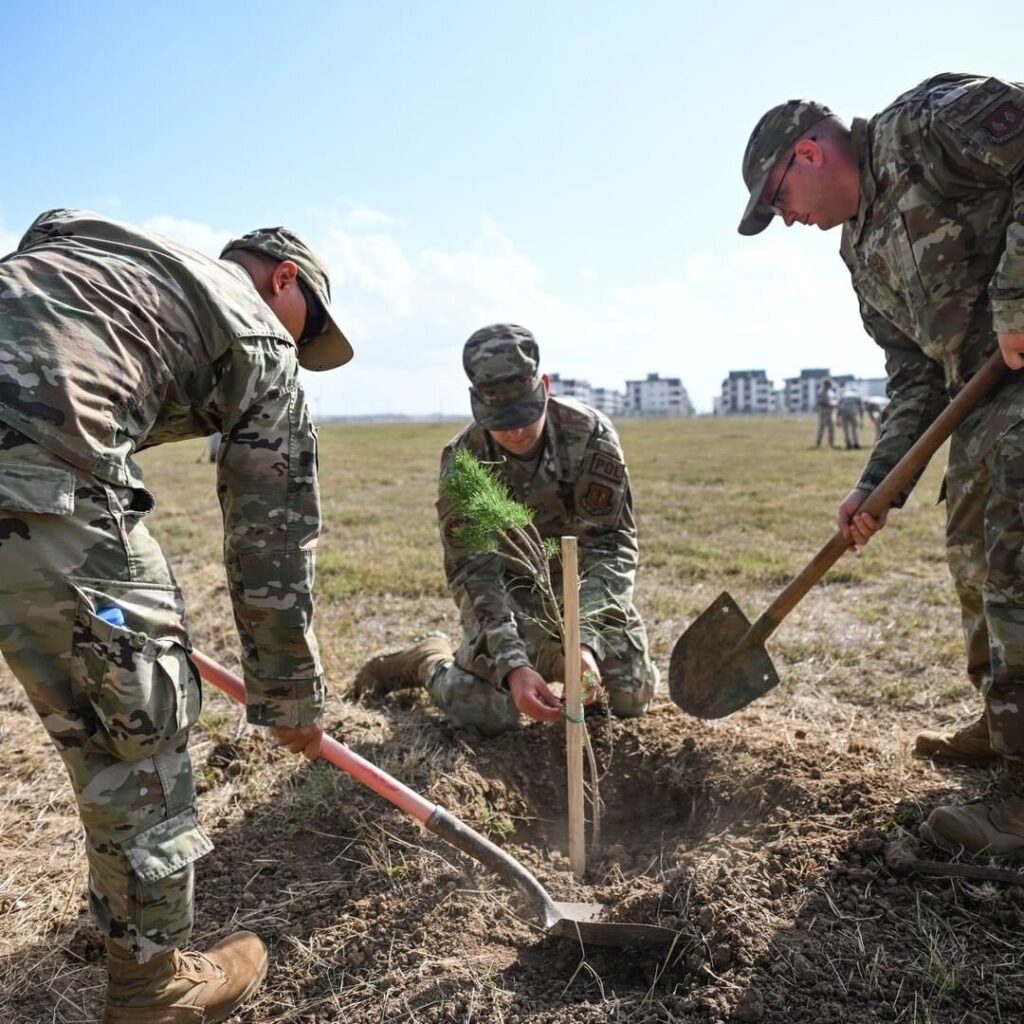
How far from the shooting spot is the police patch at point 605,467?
390 cm

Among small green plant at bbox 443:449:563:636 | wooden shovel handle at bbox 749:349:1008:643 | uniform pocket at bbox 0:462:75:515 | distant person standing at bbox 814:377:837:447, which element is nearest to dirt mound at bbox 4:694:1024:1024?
wooden shovel handle at bbox 749:349:1008:643

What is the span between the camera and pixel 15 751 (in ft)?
12.4

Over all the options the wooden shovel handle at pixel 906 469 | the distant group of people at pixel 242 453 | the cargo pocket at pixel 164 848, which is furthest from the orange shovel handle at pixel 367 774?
the wooden shovel handle at pixel 906 469

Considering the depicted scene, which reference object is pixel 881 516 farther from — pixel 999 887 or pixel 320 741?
pixel 320 741

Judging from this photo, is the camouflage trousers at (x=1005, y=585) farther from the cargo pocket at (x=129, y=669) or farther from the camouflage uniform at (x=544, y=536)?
the cargo pocket at (x=129, y=669)

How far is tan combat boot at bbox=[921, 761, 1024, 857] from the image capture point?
2.51 metres

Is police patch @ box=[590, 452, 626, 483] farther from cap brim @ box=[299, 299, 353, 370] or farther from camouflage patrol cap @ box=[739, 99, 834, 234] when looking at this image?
cap brim @ box=[299, 299, 353, 370]

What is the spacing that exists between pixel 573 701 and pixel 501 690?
3.15 feet

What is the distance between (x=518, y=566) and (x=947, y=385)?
207 cm

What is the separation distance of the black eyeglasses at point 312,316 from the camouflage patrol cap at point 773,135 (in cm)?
152

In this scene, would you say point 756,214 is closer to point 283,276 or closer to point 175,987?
point 283,276

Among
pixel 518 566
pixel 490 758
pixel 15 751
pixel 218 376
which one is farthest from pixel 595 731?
pixel 15 751

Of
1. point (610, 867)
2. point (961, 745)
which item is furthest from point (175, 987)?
point (961, 745)

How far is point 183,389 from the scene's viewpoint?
2.04m
